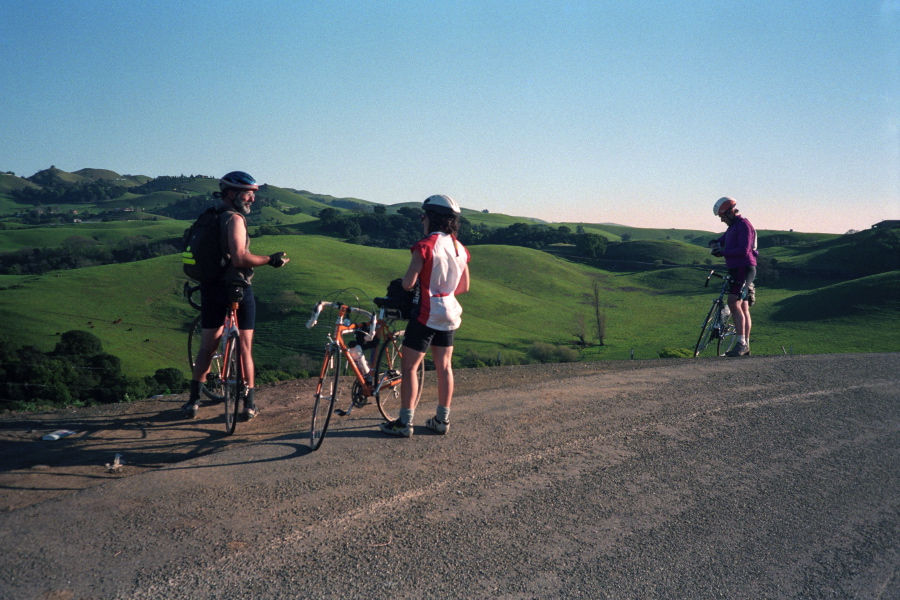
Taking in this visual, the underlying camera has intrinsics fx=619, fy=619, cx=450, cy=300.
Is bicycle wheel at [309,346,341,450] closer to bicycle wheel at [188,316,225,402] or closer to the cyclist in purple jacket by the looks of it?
bicycle wheel at [188,316,225,402]

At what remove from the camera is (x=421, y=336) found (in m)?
5.86

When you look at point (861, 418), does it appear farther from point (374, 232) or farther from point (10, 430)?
point (374, 232)

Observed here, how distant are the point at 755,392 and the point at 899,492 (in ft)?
10.1

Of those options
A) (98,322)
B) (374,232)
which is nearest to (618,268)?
(374,232)

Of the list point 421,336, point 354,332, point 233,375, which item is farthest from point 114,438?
point 421,336

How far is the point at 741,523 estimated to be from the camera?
455 cm

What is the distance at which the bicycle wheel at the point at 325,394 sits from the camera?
18.0ft

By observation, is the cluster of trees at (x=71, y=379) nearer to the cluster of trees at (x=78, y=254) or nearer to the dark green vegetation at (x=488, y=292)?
the dark green vegetation at (x=488, y=292)

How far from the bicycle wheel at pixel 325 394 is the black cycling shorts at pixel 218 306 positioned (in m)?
0.99

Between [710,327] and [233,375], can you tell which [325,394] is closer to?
[233,375]

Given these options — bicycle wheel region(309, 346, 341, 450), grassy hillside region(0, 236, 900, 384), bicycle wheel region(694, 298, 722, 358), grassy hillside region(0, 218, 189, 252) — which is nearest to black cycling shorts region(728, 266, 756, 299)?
bicycle wheel region(694, 298, 722, 358)

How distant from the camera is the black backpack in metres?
5.98

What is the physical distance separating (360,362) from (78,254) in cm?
11946

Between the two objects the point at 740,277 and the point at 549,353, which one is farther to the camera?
the point at 549,353
